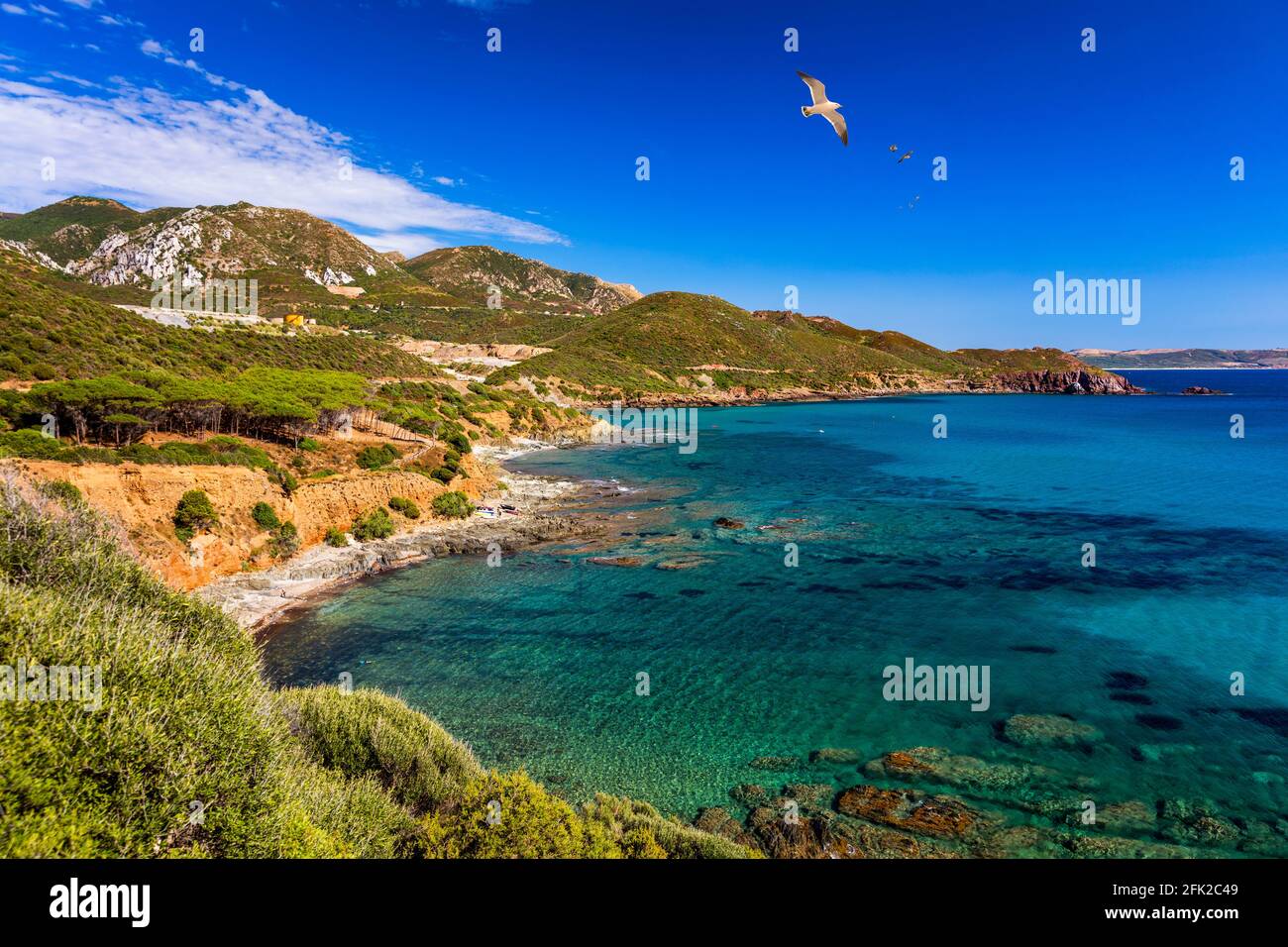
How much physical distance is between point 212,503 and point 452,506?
478 inches

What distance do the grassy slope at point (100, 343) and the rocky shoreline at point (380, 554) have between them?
2123 cm

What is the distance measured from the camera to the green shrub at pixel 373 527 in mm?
29312

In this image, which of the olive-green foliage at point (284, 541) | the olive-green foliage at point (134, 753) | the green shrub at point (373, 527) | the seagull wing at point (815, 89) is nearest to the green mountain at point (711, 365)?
the green shrub at point (373, 527)

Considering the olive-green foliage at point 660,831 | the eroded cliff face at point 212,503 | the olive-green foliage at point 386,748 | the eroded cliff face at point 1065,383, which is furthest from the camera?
the eroded cliff face at point 1065,383

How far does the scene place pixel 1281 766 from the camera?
1378 cm

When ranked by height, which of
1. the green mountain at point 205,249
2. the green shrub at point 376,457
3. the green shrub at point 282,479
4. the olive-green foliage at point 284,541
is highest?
the green mountain at point 205,249

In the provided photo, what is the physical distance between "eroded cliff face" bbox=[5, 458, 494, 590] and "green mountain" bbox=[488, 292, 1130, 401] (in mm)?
62373

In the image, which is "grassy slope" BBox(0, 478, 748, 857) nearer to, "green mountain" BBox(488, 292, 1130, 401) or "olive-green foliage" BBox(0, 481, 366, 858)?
"olive-green foliage" BBox(0, 481, 366, 858)

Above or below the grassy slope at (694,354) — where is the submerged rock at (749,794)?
below

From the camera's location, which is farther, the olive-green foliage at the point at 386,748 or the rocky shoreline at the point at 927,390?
the rocky shoreline at the point at 927,390

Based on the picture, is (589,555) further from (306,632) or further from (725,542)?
(306,632)

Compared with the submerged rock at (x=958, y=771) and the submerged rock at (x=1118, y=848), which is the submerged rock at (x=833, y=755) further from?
the submerged rock at (x=1118, y=848)

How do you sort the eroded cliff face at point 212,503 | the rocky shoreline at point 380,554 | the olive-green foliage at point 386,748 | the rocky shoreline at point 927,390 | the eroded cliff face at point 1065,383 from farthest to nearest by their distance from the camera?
the eroded cliff face at point 1065,383, the rocky shoreline at point 927,390, the rocky shoreline at point 380,554, the eroded cliff face at point 212,503, the olive-green foliage at point 386,748
